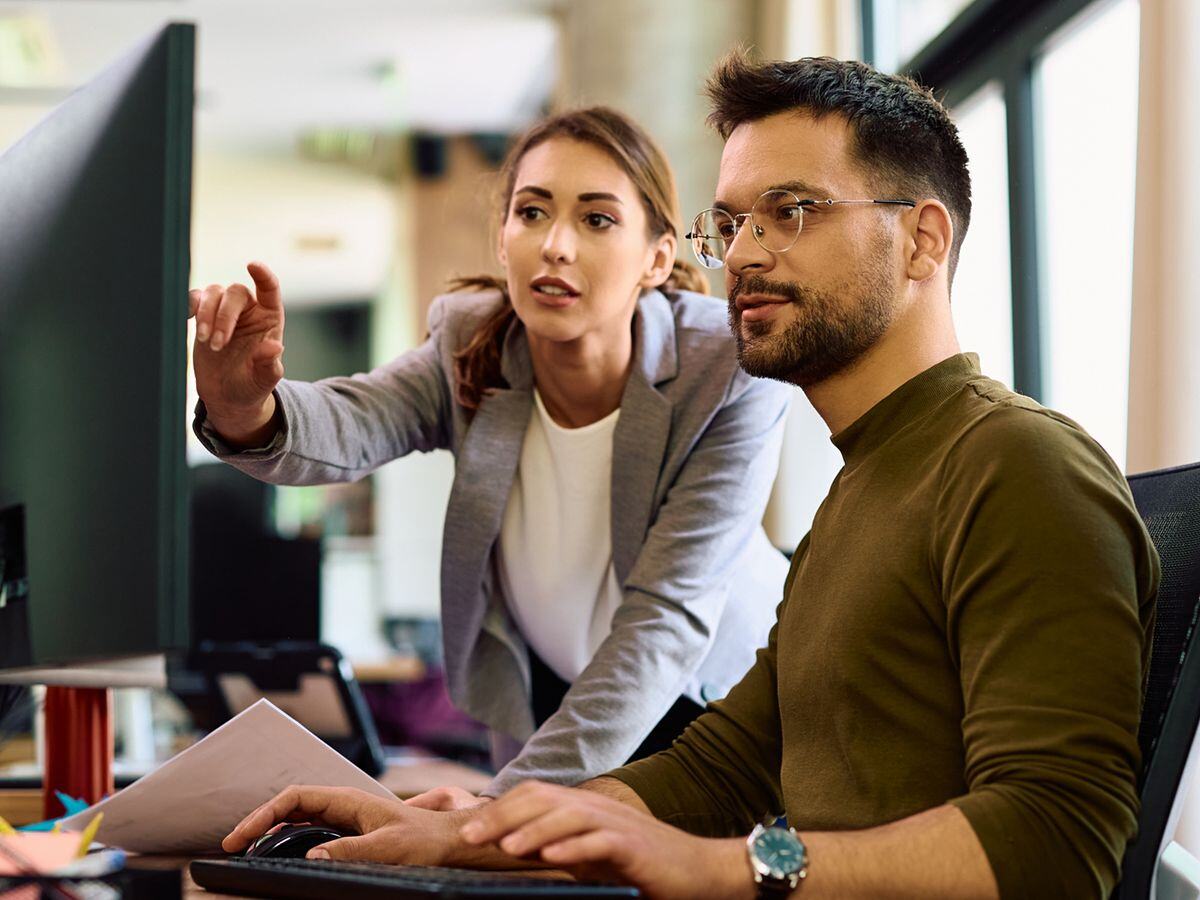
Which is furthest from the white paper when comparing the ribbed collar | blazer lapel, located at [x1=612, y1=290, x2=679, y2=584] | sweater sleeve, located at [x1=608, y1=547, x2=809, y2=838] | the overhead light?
the overhead light

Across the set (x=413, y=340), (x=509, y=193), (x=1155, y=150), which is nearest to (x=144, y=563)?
(x=509, y=193)

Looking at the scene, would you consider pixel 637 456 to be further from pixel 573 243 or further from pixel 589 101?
pixel 589 101

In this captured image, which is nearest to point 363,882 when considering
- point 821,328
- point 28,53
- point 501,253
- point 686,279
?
point 821,328

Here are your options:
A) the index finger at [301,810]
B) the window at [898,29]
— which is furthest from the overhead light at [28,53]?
the index finger at [301,810]

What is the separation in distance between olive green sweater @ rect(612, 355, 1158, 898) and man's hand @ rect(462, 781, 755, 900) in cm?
17

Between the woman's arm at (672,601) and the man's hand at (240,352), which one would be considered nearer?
the man's hand at (240,352)

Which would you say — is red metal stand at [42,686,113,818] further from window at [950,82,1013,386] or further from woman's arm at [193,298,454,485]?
window at [950,82,1013,386]

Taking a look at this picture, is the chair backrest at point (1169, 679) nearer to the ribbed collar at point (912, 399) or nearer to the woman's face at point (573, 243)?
the ribbed collar at point (912, 399)

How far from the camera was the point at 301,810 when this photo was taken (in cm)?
114

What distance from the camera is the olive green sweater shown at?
0.87m

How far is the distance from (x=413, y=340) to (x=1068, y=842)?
26.9ft

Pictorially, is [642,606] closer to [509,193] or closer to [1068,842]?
[509,193]

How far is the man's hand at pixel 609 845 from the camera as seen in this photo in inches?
31.9

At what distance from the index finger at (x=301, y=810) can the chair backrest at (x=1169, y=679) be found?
608mm
